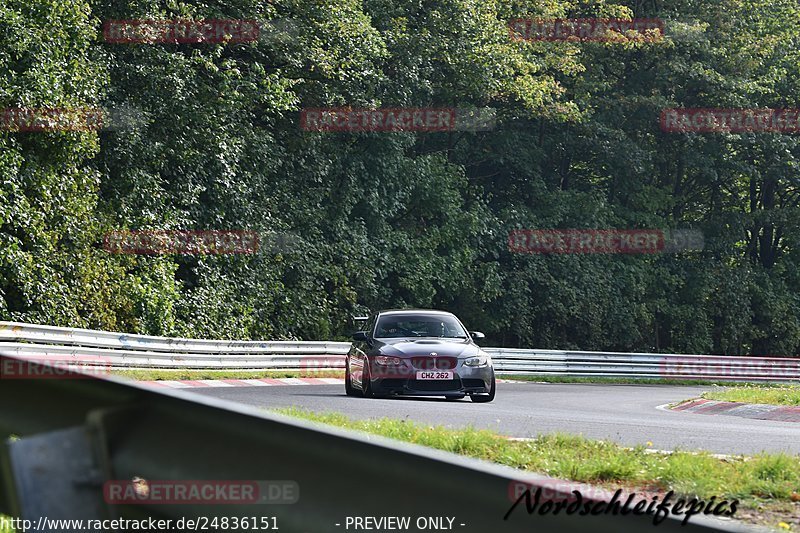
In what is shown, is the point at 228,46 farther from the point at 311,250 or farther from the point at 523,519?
the point at 523,519

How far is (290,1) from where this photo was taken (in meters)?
30.9

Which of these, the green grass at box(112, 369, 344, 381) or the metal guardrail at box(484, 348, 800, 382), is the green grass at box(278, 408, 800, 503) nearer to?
the green grass at box(112, 369, 344, 381)

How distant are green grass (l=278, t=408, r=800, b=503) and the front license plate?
20.6 feet

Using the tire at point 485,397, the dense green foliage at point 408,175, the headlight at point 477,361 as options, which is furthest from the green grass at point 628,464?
the dense green foliage at point 408,175

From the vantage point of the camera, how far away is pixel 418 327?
1775 centimetres

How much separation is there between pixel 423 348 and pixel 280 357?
11.3 m

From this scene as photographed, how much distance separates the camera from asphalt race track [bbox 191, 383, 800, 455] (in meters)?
11.3

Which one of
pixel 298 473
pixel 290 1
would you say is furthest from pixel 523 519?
pixel 290 1

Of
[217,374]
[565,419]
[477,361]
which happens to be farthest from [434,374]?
[217,374]

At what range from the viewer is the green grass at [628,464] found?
7266mm

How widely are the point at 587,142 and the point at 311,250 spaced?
13.9 meters

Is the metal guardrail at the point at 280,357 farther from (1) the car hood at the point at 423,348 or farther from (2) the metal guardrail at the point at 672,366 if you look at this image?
(1) the car hood at the point at 423,348

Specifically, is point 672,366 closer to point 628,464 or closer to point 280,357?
point 280,357

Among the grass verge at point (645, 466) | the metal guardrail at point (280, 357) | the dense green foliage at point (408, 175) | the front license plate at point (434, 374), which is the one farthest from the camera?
the dense green foliage at point (408, 175)
